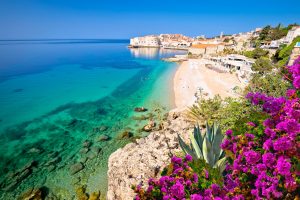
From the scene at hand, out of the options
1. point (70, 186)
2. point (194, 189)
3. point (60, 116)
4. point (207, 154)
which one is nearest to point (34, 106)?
point (60, 116)

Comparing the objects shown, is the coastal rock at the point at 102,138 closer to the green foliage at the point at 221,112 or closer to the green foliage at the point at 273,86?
the green foliage at the point at 221,112

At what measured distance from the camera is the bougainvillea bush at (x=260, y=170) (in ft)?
8.29

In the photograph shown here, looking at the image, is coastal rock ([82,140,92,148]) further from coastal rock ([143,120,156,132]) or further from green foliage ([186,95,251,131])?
Answer: green foliage ([186,95,251,131])

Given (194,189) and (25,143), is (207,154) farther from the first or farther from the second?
(25,143)

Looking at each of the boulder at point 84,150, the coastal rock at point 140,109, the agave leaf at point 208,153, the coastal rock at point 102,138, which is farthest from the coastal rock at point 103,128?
the agave leaf at point 208,153

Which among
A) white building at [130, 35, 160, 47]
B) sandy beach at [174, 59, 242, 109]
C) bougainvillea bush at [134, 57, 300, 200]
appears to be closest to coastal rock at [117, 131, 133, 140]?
sandy beach at [174, 59, 242, 109]

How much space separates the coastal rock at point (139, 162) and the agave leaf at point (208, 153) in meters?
2.36

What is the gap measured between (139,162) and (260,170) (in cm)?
628

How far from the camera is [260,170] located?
275 centimetres

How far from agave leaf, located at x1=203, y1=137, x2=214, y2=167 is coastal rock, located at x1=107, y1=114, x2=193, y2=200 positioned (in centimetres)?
236

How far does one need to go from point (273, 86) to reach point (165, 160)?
9.26 meters

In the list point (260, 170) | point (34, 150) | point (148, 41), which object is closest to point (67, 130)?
point (34, 150)

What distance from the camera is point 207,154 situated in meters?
6.04

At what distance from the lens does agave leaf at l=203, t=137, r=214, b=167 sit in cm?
595
